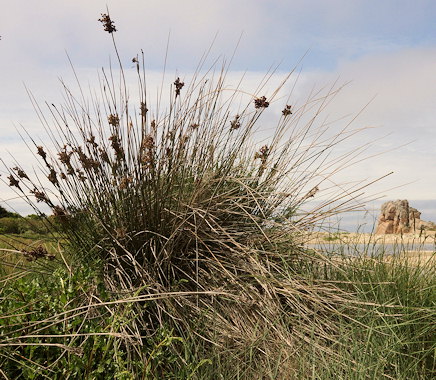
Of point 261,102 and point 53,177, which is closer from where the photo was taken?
point 53,177

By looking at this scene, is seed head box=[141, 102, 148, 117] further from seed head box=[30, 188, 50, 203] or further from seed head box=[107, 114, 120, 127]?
seed head box=[30, 188, 50, 203]

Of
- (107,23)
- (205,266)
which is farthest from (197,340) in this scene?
(107,23)

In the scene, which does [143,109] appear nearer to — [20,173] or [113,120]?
[113,120]

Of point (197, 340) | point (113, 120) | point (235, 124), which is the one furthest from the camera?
point (235, 124)

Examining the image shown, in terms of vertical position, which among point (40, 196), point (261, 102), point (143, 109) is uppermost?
point (261, 102)

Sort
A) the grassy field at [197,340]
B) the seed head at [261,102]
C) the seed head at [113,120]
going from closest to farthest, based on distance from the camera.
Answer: the grassy field at [197,340] → the seed head at [113,120] → the seed head at [261,102]

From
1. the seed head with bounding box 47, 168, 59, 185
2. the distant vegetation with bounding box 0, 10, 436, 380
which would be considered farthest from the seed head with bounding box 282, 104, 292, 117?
the seed head with bounding box 47, 168, 59, 185

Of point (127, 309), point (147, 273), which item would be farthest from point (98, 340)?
point (147, 273)

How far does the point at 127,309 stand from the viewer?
2322 mm

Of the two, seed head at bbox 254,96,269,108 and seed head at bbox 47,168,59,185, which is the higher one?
seed head at bbox 254,96,269,108

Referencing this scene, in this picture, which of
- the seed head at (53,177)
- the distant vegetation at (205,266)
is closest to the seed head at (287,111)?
the distant vegetation at (205,266)

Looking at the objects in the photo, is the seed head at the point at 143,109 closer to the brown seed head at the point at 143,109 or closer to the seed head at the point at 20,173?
the brown seed head at the point at 143,109

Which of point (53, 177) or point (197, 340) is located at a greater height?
point (53, 177)

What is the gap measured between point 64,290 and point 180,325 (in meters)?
0.81
